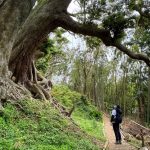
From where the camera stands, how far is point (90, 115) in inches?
1404

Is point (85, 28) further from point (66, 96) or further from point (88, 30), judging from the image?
point (66, 96)

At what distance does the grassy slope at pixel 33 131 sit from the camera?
437 inches

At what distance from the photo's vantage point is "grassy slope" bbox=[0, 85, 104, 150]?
11.1 m

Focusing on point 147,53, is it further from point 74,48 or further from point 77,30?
point 74,48

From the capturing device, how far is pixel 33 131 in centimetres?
1297

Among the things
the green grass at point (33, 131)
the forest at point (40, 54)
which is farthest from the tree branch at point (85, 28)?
the green grass at point (33, 131)

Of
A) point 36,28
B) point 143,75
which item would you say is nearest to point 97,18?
point 36,28

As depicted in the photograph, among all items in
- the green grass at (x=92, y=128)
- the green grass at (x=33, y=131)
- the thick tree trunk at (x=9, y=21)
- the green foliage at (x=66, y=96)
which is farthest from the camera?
the green foliage at (x=66, y=96)

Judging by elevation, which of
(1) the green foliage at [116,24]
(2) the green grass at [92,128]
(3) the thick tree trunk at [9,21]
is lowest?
(2) the green grass at [92,128]

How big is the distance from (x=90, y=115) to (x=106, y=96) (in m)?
33.0

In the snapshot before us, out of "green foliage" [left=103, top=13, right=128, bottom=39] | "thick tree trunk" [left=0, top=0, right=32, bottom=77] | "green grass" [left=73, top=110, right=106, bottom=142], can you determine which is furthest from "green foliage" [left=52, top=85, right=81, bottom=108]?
"thick tree trunk" [left=0, top=0, right=32, bottom=77]

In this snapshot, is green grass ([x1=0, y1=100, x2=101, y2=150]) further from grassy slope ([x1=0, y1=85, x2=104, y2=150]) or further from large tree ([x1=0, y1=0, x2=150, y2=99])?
large tree ([x1=0, y1=0, x2=150, y2=99])

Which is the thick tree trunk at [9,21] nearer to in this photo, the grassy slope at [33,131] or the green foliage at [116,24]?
the grassy slope at [33,131]

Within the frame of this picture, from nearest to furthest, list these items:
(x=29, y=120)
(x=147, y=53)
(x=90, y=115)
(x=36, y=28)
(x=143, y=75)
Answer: (x=29, y=120), (x=36, y=28), (x=147, y=53), (x=90, y=115), (x=143, y=75)
